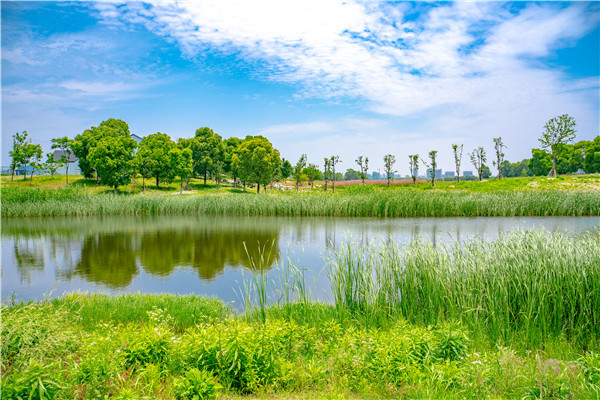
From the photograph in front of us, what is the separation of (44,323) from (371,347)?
3642 mm

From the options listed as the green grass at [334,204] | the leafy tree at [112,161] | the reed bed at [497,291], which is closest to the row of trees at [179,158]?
the leafy tree at [112,161]

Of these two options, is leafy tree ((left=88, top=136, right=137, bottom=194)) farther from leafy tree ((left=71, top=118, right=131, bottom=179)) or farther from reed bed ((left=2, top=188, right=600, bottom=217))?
reed bed ((left=2, top=188, right=600, bottom=217))

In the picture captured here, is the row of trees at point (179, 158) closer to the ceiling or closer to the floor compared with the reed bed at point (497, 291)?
closer to the ceiling

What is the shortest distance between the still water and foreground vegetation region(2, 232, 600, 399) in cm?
125

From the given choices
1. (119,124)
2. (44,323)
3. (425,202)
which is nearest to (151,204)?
(425,202)

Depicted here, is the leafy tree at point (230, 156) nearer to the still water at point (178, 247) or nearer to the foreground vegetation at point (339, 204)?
the foreground vegetation at point (339, 204)

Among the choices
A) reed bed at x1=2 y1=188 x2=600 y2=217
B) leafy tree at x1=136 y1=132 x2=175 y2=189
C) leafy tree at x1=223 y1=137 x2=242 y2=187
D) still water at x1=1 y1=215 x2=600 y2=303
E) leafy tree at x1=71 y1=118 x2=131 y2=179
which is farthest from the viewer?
leafy tree at x1=223 y1=137 x2=242 y2=187

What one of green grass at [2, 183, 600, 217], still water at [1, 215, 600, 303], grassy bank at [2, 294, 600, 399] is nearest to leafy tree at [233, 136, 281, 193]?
green grass at [2, 183, 600, 217]

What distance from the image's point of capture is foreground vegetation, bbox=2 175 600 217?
21.5 metres

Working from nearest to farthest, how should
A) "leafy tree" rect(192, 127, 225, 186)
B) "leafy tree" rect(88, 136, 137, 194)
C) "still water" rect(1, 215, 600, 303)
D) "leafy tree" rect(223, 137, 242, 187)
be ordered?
1. "still water" rect(1, 215, 600, 303)
2. "leafy tree" rect(88, 136, 137, 194)
3. "leafy tree" rect(192, 127, 225, 186)
4. "leafy tree" rect(223, 137, 242, 187)

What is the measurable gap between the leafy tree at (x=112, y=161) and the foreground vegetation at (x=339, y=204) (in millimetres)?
11120

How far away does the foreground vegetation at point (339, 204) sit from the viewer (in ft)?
70.5

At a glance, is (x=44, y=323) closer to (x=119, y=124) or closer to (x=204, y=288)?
(x=204, y=288)

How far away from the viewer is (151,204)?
85.0ft
